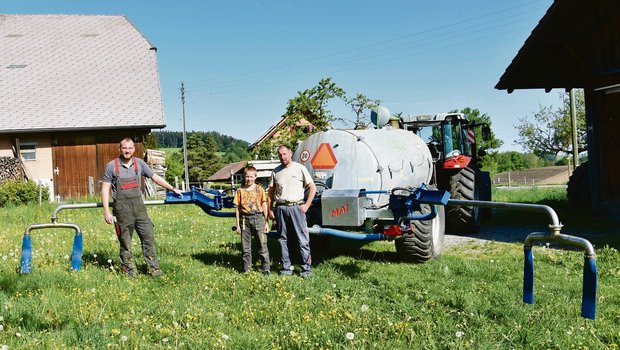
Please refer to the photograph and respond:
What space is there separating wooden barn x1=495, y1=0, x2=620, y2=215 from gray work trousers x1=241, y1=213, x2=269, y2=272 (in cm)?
824

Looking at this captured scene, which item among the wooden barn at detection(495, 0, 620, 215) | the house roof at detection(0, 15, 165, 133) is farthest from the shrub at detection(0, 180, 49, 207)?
the wooden barn at detection(495, 0, 620, 215)

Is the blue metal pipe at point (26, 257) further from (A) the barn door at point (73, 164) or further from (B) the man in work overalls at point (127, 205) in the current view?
(A) the barn door at point (73, 164)

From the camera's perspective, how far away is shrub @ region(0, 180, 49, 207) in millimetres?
17297

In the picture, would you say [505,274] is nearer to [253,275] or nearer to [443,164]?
[253,275]

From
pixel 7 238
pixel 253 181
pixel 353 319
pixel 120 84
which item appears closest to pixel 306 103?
pixel 120 84

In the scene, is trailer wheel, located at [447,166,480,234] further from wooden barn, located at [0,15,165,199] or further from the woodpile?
the woodpile

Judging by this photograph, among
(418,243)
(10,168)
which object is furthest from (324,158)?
(10,168)

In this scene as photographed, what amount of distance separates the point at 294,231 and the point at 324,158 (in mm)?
1278

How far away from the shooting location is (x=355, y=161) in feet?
25.2

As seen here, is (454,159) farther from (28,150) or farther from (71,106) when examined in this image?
(28,150)

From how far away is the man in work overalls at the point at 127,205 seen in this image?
265 inches

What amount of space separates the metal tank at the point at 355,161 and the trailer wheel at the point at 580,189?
24.7 ft

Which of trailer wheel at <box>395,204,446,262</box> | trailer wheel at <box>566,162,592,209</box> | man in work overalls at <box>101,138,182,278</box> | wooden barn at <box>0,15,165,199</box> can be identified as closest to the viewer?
man in work overalls at <box>101,138,182,278</box>

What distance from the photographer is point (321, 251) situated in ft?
29.0
